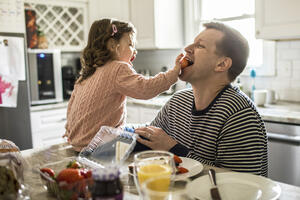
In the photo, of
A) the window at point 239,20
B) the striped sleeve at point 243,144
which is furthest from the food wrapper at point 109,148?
the window at point 239,20

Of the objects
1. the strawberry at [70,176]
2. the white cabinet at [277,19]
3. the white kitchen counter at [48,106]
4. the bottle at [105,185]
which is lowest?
the white kitchen counter at [48,106]

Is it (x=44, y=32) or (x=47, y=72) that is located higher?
(x=44, y=32)

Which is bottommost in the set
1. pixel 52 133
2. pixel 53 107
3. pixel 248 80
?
pixel 52 133

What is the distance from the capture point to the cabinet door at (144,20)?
11.5 ft

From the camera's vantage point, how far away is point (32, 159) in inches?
51.9

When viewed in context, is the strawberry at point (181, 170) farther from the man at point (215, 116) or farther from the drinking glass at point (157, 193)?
the drinking glass at point (157, 193)

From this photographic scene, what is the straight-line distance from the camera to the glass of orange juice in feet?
2.59

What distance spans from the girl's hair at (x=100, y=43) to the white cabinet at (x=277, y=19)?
1269 millimetres

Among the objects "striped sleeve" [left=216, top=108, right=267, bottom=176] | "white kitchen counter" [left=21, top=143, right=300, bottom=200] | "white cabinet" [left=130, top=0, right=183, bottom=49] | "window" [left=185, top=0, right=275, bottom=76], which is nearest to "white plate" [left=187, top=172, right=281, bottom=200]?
"white kitchen counter" [left=21, top=143, right=300, bottom=200]

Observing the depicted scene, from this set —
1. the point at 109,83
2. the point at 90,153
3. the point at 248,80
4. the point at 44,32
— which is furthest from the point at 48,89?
the point at 90,153

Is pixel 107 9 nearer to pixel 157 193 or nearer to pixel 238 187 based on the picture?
pixel 238 187

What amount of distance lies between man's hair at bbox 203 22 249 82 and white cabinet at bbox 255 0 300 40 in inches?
45.6

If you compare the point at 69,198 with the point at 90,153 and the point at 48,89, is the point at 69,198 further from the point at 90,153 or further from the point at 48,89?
the point at 48,89

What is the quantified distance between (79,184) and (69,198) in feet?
0.16
